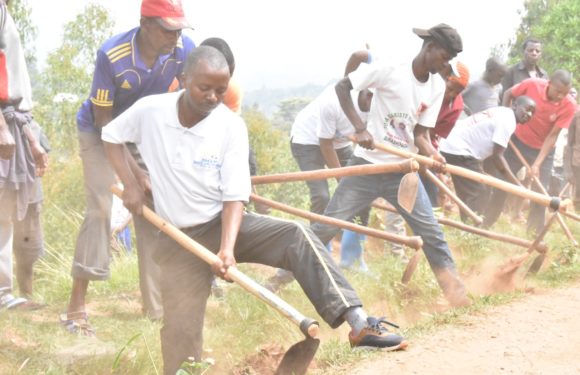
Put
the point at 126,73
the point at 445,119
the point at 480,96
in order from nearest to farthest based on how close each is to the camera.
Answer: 1. the point at 126,73
2. the point at 445,119
3. the point at 480,96

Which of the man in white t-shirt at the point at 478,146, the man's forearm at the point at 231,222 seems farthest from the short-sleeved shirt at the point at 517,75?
the man's forearm at the point at 231,222

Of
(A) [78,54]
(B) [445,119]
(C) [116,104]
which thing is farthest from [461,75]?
(A) [78,54]

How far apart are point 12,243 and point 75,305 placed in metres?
0.67

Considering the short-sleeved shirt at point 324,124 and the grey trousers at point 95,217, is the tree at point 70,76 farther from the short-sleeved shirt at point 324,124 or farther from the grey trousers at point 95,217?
the grey trousers at point 95,217

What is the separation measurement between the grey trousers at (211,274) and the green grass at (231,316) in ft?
0.75

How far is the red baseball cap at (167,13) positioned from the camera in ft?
15.8

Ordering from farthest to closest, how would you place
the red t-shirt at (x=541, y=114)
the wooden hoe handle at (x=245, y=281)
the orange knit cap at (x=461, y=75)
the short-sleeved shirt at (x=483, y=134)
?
the red t-shirt at (x=541, y=114) < the short-sleeved shirt at (x=483, y=134) < the orange knit cap at (x=461, y=75) < the wooden hoe handle at (x=245, y=281)

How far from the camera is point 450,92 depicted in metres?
6.95

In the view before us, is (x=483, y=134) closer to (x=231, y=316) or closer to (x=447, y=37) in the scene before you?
(x=447, y=37)

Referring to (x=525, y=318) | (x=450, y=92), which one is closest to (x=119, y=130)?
(x=525, y=318)

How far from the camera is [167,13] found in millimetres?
4824

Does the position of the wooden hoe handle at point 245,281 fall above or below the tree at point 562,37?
below

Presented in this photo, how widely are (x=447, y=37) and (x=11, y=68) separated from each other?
2.55 m

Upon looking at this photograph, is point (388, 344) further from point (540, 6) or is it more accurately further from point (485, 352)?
point (540, 6)
